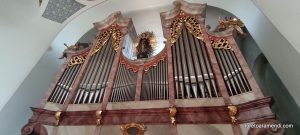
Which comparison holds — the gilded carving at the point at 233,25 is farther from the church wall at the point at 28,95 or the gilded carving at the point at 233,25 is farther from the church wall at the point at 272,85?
the church wall at the point at 28,95

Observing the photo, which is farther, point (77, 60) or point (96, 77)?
point (77, 60)

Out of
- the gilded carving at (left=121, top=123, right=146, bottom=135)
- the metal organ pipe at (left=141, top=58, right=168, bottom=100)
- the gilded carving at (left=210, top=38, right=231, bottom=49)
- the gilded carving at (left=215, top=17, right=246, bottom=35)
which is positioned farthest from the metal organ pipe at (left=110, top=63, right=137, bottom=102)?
the gilded carving at (left=215, top=17, right=246, bottom=35)

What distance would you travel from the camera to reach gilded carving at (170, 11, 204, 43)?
390 cm

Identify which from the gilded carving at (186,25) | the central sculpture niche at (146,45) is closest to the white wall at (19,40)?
the central sculpture niche at (146,45)

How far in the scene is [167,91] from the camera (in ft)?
10.6

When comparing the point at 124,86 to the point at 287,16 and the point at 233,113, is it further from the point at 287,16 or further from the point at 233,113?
the point at 287,16

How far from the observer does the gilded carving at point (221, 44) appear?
3431 millimetres

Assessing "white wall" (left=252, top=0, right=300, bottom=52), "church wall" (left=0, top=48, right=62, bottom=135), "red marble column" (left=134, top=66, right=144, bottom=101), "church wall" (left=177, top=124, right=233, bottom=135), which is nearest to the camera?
"white wall" (left=252, top=0, right=300, bottom=52)

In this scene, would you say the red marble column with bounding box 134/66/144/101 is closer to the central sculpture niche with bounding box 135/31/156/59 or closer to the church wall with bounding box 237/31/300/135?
the central sculpture niche with bounding box 135/31/156/59

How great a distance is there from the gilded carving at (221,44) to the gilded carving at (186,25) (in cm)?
30

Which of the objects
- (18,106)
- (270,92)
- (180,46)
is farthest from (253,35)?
(18,106)

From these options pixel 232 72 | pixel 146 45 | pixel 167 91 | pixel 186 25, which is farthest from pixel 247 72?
pixel 146 45

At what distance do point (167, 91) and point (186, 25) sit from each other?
4.82ft

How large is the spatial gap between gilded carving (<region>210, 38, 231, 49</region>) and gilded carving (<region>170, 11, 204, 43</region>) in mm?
295
